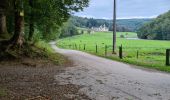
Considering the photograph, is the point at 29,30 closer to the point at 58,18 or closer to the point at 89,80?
the point at 58,18

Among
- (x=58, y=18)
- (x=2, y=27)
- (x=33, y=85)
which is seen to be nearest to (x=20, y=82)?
(x=33, y=85)

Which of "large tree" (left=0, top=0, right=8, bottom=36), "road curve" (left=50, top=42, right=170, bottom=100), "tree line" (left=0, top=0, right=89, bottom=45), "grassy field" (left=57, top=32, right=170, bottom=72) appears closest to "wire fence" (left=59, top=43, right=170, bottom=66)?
"grassy field" (left=57, top=32, right=170, bottom=72)

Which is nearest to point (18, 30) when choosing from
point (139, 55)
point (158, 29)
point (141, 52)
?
point (139, 55)

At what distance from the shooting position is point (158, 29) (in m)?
151

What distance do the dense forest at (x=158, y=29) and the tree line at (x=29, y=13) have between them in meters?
112

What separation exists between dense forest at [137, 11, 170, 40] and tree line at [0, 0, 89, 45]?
111843 mm

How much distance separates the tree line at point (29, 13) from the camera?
26056 mm

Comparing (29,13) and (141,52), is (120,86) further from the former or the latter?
(141,52)

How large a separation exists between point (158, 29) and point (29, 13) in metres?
123

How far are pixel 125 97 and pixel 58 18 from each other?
2177 cm

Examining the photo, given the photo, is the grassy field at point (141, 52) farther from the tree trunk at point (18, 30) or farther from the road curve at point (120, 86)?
the tree trunk at point (18, 30)

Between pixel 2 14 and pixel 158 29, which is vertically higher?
pixel 2 14

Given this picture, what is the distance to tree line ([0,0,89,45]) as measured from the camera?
26.1 meters

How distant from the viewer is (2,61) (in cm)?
2423
